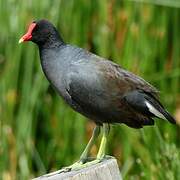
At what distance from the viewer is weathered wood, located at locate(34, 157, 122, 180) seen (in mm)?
2162

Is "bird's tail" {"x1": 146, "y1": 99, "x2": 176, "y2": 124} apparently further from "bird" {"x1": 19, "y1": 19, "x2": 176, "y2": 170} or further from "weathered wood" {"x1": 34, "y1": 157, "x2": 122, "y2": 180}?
"weathered wood" {"x1": 34, "y1": 157, "x2": 122, "y2": 180}

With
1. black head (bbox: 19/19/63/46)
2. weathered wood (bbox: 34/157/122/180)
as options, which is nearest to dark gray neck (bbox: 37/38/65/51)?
black head (bbox: 19/19/63/46)

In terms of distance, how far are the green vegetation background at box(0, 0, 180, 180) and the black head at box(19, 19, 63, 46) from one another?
1.10 meters

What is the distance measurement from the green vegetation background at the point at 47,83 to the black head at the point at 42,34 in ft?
3.61

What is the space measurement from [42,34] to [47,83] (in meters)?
1.22

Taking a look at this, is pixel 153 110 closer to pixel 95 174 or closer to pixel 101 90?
pixel 101 90

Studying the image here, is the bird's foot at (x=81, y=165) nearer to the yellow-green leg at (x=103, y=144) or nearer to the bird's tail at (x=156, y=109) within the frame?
the yellow-green leg at (x=103, y=144)

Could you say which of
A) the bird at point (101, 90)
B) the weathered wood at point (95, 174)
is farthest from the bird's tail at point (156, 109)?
the weathered wood at point (95, 174)

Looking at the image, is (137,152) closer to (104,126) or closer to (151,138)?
(151,138)

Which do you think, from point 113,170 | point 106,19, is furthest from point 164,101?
point 113,170

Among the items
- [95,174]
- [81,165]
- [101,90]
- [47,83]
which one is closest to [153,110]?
[101,90]

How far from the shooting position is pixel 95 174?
7.16 ft

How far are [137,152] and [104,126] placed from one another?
4.05 feet

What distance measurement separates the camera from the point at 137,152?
390 centimetres
